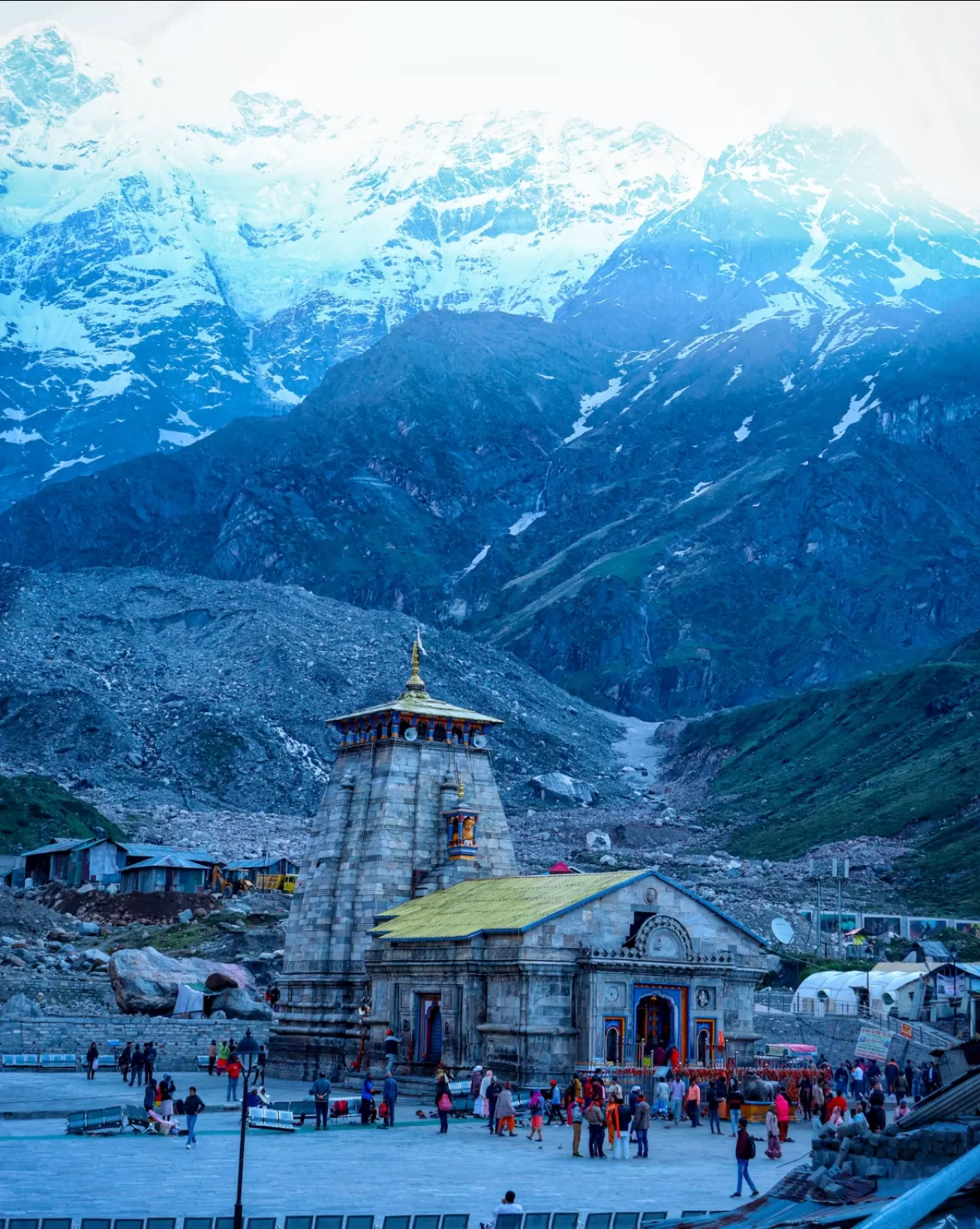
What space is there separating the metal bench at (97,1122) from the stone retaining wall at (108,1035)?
18013mm

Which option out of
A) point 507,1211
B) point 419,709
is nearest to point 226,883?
point 419,709

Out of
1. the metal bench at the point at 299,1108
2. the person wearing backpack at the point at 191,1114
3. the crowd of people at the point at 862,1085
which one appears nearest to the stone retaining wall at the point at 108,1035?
the metal bench at the point at 299,1108

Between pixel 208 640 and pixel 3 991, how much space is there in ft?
399

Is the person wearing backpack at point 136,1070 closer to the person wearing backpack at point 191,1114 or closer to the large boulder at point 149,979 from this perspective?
the person wearing backpack at point 191,1114

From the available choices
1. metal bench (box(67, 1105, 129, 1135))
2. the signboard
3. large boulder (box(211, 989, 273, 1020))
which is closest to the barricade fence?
metal bench (box(67, 1105, 129, 1135))

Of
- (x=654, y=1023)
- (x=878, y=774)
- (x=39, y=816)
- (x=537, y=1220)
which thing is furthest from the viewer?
(x=878, y=774)

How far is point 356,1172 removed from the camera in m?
30.0

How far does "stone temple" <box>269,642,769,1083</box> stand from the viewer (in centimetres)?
4338

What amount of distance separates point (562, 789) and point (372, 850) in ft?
376

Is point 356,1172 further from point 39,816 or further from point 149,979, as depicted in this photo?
point 39,816

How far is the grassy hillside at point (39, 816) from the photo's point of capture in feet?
380

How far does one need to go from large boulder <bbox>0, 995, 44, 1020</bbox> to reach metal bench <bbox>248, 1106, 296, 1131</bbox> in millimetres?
22553

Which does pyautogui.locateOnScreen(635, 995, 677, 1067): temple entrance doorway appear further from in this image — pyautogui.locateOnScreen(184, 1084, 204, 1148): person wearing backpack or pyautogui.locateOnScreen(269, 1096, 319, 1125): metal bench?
pyautogui.locateOnScreen(184, 1084, 204, 1148): person wearing backpack


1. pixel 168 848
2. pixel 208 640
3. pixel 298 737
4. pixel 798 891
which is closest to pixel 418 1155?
pixel 168 848
